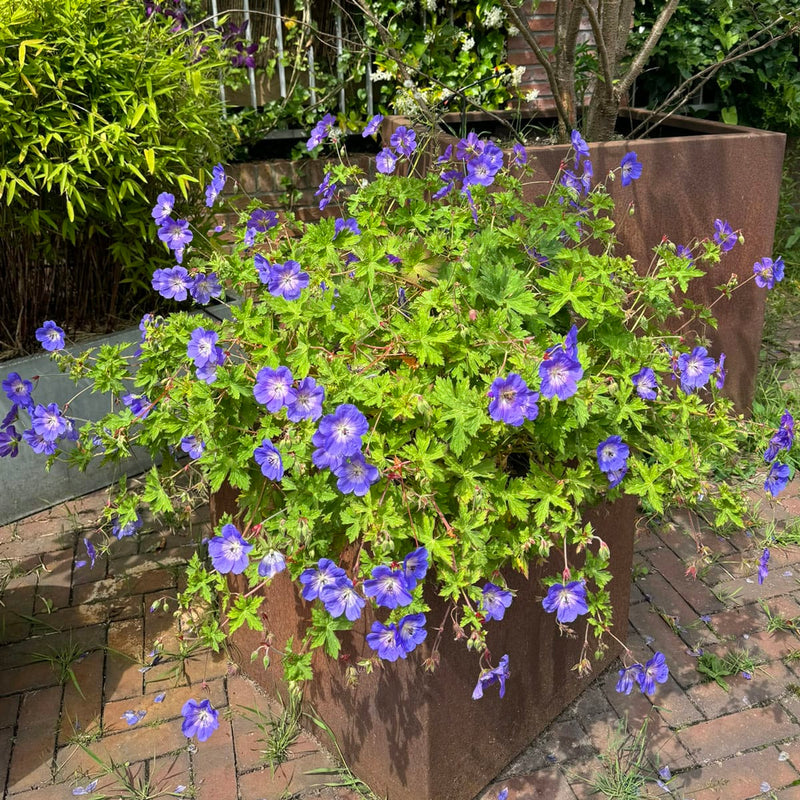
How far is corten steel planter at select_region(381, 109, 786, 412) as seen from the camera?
9.46 ft

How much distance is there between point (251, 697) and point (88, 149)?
1.73m

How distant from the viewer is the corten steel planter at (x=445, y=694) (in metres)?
1.77

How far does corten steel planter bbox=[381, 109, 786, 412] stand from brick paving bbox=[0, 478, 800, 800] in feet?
2.62

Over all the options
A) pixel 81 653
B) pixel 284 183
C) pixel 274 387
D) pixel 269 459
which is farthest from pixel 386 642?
pixel 284 183

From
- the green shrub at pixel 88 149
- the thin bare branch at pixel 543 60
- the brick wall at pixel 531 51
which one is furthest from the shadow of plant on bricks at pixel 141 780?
the brick wall at pixel 531 51

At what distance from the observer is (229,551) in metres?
1.61

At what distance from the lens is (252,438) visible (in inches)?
67.8

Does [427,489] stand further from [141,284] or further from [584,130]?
[584,130]

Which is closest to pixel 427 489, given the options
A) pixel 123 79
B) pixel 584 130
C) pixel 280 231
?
pixel 280 231

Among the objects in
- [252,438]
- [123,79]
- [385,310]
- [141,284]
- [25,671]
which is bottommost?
[25,671]

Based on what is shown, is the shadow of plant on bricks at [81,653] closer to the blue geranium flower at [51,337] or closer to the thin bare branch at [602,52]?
the blue geranium flower at [51,337]

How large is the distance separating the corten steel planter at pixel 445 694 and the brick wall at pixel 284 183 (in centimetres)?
260

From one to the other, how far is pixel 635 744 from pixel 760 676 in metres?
0.47

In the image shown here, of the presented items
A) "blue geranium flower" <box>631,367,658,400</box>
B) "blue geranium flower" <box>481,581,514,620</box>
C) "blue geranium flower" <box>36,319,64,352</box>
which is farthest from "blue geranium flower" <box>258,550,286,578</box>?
"blue geranium flower" <box>36,319,64,352</box>
